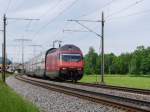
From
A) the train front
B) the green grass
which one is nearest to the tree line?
the green grass

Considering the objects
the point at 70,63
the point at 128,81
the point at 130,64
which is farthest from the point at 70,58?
the point at 130,64

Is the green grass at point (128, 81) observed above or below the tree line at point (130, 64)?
below

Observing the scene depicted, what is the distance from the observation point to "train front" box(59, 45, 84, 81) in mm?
46688

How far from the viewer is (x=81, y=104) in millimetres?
21500

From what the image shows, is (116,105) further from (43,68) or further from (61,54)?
(43,68)

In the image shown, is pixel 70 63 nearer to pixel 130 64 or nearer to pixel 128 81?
pixel 128 81

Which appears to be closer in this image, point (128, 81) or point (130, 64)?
point (128, 81)

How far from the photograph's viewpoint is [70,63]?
47.0m

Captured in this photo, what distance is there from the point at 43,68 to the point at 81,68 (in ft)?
42.9

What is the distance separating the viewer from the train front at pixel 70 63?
153ft

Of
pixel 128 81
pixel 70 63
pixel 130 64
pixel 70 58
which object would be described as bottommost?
pixel 128 81

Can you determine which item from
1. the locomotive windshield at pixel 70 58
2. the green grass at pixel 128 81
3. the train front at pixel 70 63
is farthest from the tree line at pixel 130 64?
the locomotive windshield at pixel 70 58

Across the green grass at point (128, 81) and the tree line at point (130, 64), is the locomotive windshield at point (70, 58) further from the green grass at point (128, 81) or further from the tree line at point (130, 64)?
the tree line at point (130, 64)

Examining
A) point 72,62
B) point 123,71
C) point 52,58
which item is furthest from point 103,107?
point 123,71
